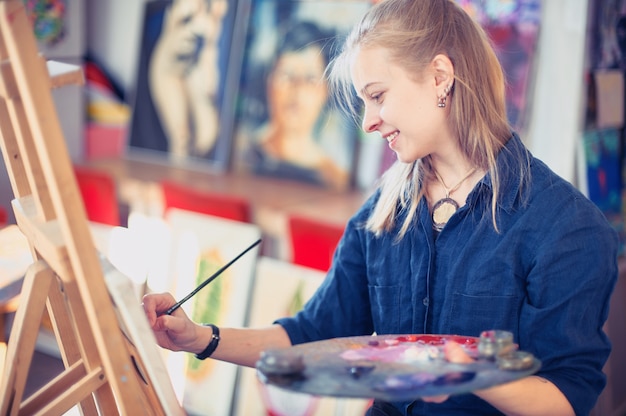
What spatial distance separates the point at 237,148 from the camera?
12.4 ft

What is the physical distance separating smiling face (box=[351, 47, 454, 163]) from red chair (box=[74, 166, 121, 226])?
7.60ft

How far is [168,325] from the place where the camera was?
4.93ft

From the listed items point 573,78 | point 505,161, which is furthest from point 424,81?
point 573,78

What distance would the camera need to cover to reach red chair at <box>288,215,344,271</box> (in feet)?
9.43

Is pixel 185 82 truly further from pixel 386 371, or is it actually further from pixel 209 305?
pixel 386 371

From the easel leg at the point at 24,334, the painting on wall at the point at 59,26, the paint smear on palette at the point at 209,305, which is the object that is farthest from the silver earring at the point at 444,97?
the painting on wall at the point at 59,26

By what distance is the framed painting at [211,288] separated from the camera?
2.91 meters

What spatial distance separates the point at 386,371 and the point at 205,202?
6.96 feet

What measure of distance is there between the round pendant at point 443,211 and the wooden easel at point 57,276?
24.1 inches

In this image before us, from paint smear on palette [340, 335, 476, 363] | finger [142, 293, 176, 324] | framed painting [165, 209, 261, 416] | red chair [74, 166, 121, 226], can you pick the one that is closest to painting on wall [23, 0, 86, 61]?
red chair [74, 166, 121, 226]

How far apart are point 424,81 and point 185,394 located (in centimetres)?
193

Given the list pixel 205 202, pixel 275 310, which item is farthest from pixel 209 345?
Answer: pixel 205 202

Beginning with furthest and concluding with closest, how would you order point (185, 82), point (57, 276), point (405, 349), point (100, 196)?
point (185, 82) < point (100, 196) < point (57, 276) < point (405, 349)

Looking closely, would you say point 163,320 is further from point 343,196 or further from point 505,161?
point 343,196
